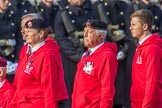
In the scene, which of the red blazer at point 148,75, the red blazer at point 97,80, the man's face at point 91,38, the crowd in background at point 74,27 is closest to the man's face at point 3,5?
the crowd in background at point 74,27

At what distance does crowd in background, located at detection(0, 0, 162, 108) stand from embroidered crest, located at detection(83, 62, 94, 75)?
2.27 meters

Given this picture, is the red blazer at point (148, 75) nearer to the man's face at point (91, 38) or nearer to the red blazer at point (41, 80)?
the man's face at point (91, 38)

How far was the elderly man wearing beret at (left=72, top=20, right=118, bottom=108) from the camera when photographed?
25.2ft

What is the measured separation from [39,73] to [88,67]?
24.0 inches

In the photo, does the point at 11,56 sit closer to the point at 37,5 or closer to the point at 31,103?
the point at 37,5

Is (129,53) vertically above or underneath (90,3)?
underneath

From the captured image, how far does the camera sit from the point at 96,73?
25.7ft

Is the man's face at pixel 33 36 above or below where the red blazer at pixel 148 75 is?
above

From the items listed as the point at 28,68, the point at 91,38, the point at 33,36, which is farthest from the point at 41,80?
the point at 91,38

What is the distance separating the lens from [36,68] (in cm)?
759

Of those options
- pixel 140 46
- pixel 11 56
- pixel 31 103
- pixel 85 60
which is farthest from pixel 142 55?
pixel 11 56

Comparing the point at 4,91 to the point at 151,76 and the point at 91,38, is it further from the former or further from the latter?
the point at 151,76

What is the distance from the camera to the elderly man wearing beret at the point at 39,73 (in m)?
7.51

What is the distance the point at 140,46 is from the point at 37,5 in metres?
3.29
